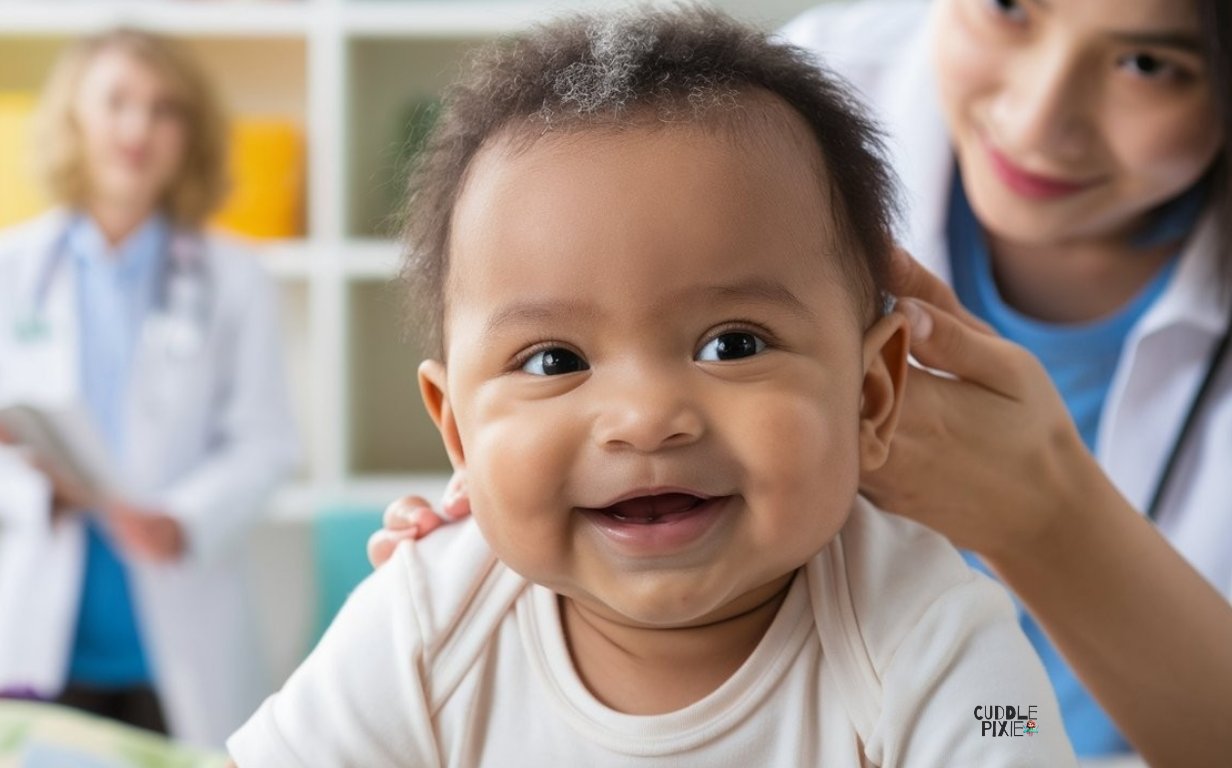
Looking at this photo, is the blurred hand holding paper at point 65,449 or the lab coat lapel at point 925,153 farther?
the blurred hand holding paper at point 65,449

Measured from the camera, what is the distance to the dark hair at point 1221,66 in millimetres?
1006

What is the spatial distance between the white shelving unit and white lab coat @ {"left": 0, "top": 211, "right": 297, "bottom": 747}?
282 millimetres

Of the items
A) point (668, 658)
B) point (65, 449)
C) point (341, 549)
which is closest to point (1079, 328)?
point (668, 658)

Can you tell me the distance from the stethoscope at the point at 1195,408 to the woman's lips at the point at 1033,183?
0.19 metres

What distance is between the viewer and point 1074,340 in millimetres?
1271

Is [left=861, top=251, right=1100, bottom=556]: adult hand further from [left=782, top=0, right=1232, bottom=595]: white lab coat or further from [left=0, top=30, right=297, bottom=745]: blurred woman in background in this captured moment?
[left=0, top=30, right=297, bottom=745]: blurred woman in background

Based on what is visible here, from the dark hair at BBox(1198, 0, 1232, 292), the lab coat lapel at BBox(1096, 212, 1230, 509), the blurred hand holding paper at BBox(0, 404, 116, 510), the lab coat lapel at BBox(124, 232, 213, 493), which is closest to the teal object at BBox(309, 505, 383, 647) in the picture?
the blurred hand holding paper at BBox(0, 404, 116, 510)

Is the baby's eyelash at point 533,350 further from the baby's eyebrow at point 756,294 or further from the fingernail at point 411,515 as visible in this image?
the fingernail at point 411,515

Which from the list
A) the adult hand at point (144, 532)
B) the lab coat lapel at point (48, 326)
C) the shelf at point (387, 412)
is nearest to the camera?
the adult hand at point (144, 532)

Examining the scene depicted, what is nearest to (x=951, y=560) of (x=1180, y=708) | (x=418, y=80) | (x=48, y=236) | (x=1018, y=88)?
(x=1180, y=708)

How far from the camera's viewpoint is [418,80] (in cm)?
325

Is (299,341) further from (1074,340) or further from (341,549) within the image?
(1074,340)

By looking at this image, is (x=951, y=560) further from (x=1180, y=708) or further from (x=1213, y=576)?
(x=1213, y=576)

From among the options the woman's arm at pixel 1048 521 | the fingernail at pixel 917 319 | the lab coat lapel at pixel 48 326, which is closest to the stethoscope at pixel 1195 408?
the woman's arm at pixel 1048 521
